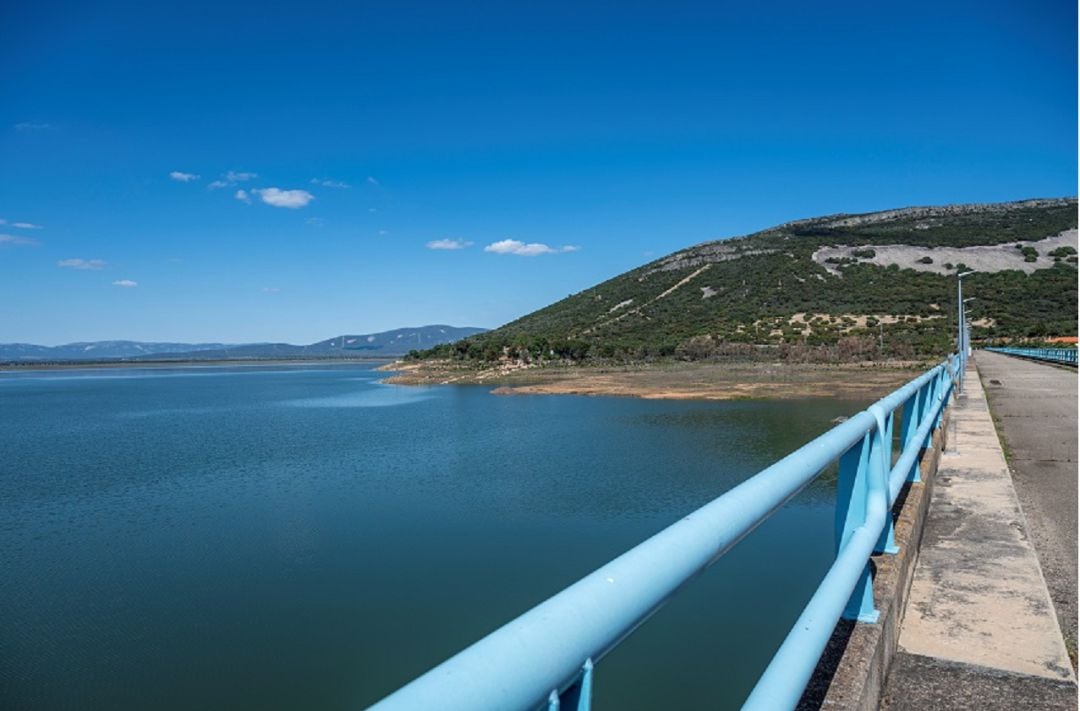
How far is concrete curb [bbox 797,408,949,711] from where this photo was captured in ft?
7.22

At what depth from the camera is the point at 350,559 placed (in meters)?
12.7

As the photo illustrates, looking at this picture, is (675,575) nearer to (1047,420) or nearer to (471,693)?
(471,693)

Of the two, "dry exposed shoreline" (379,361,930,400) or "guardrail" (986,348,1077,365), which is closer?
"guardrail" (986,348,1077,365)

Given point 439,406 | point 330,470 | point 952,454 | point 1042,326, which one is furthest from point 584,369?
point 952,454

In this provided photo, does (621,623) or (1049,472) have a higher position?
(621,623)

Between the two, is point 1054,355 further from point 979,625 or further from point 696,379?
point 979,625

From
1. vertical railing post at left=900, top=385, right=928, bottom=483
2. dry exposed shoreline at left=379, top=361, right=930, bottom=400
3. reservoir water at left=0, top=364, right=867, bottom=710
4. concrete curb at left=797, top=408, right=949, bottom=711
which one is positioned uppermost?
vertical railing post at left=900, top=385, right=928, bottom=483

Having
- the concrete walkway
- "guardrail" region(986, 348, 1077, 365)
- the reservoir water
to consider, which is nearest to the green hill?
"guardrail" region(986, 348, 1077, 365)

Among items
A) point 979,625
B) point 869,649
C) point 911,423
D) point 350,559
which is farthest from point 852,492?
point 350,559

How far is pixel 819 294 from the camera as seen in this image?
86562mm

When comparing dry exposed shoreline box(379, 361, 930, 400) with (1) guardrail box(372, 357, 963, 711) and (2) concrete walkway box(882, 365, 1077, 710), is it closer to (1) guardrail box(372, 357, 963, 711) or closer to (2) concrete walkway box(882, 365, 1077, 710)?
(2) concrete walkway box(882, 365, 1077, 710)

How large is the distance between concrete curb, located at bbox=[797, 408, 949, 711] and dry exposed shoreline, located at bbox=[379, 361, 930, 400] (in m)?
35.7

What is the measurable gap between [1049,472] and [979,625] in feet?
23.2

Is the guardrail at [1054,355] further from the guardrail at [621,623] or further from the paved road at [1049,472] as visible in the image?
the guardrail at [621,623]
